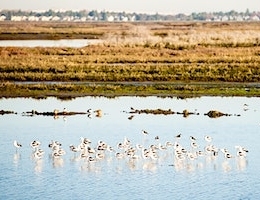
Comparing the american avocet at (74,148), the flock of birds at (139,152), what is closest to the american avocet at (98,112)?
the flock of birds at (139,152)

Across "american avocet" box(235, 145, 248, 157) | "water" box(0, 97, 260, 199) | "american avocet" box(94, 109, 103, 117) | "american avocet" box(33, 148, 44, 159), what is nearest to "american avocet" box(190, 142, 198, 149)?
"water" box(0, 97, 260, 199)

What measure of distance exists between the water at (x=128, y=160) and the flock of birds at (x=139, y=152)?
126mm

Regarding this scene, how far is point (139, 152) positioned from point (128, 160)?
1.04m

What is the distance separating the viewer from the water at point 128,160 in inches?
752

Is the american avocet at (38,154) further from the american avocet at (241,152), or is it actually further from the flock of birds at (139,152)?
the american avocet at (241,152)

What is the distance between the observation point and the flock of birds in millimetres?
23078

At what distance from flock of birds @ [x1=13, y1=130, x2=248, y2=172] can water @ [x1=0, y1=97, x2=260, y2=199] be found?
0.41 feet

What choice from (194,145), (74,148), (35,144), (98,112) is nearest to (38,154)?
(35,144)

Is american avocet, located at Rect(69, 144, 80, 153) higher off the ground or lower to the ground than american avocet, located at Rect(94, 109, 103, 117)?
higher

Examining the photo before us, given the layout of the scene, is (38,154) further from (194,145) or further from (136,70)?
(136,70)

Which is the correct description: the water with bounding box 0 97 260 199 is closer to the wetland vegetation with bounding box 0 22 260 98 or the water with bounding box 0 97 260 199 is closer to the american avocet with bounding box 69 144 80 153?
the american avocet with bounding box 69 144 80 153

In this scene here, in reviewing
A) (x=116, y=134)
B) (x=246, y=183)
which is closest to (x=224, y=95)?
(x=116, y=134)

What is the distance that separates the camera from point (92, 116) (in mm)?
31812

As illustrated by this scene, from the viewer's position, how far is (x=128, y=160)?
23172 mm
